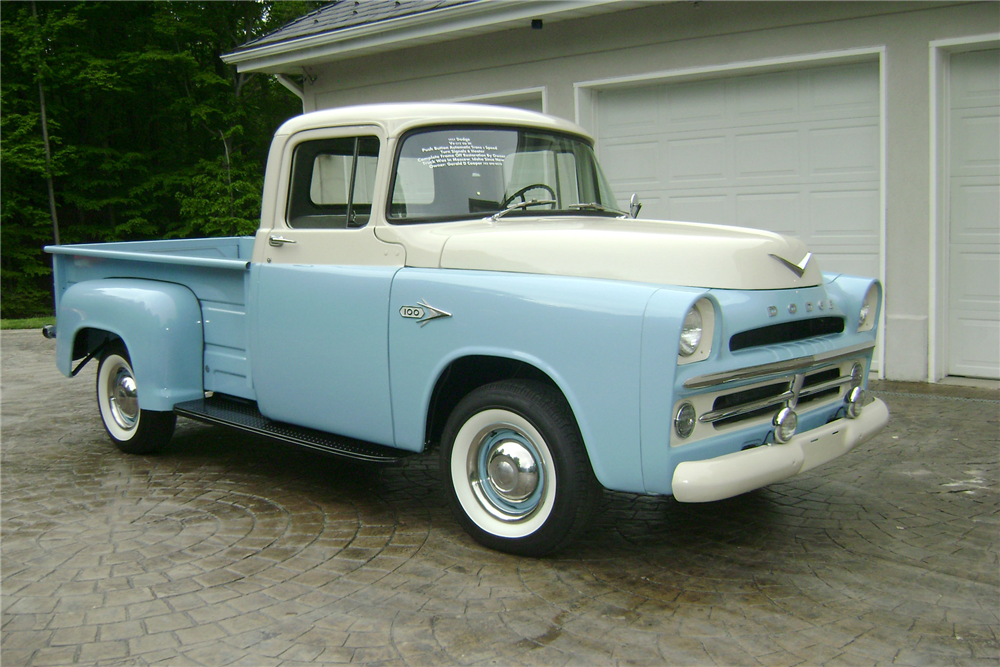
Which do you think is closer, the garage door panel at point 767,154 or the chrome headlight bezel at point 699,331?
the chrome headlight bezel at point 699,331

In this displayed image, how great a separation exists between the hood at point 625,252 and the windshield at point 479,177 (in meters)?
0.14

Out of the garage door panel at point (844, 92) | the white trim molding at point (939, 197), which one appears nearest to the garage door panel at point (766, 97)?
the garage door panel at point (844, 92)

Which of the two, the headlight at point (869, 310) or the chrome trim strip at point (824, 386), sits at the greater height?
the headlight at point (869, 310)

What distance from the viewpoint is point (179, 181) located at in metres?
23.4

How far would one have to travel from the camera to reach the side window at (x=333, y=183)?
14.5ft

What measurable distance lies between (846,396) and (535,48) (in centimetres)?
656

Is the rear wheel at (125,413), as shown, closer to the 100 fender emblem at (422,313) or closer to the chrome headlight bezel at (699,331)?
the 100 fender emblem at (422,313)

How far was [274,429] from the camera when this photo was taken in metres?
4.66

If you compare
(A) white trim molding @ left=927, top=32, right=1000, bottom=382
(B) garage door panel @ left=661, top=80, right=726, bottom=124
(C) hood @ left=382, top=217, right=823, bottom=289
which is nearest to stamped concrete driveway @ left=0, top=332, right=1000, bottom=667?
(C) hood @ left=382, top=217, right=823, bottom=289

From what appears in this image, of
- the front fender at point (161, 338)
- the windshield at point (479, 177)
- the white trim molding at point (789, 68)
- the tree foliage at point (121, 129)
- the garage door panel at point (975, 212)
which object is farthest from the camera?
the tree foliage at point (121, 129)

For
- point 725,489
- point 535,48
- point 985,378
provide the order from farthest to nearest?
point 535,48 → point 985,378 → point 725,489

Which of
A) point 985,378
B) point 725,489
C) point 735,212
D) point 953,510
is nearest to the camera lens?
point 725,489

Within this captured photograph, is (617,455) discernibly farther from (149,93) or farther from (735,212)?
(149,93)

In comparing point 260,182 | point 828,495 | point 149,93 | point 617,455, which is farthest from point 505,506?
point 149,93
